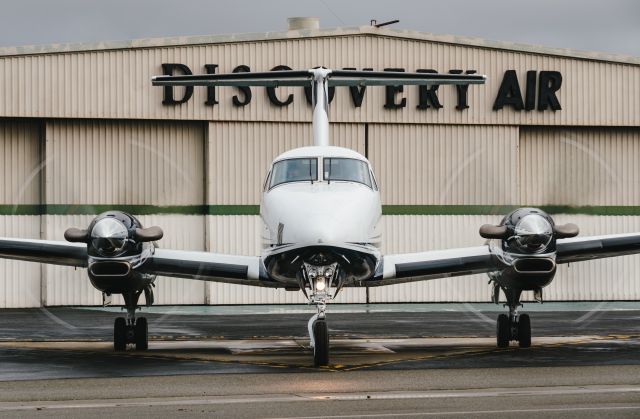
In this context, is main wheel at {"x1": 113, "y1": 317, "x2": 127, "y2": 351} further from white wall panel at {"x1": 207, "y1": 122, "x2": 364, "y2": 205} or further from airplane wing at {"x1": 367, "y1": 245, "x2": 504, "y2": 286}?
white wall panel at {"x1": 207, "y1": 122, "x2": 364, "y2": 205}

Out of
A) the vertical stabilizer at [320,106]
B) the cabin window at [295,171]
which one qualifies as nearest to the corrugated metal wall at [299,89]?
the vertical stabilizer at [320,106]

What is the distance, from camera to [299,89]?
35.6 m

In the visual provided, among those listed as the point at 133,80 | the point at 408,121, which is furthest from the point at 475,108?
the point at 133,80

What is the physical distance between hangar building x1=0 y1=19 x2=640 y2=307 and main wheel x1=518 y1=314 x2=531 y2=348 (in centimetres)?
1435

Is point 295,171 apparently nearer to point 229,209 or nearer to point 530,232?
point 530,232

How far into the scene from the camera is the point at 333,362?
16328 millimetres

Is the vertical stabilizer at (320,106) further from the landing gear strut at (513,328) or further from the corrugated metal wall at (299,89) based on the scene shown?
the corrugated metal wall at (299,89)

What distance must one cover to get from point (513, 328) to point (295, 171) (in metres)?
4.99

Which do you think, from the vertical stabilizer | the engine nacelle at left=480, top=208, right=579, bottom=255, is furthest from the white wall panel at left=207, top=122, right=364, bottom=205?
the engine nacelle at left=480, top=208, right=579, bottom=255

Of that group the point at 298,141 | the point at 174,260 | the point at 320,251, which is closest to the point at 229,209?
the point at 298,141

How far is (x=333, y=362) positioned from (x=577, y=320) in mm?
12408

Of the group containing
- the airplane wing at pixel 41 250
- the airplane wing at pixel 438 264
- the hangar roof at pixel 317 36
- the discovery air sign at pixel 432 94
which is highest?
the hangar roof at pixel 317 36

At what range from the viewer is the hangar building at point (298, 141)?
34.3 m

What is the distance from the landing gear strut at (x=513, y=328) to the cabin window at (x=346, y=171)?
140 inches
